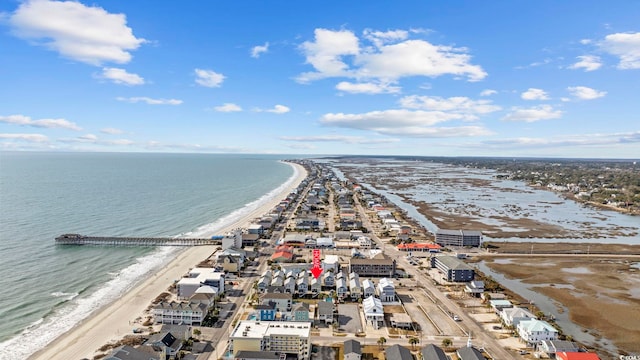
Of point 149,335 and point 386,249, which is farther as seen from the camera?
point 386,249

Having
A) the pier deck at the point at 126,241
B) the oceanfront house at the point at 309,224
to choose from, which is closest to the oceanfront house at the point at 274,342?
the pier deck at the point at 126,241

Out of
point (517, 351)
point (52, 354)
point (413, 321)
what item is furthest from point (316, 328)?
point (52, 354)

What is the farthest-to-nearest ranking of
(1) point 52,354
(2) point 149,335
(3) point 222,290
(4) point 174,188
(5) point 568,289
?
(4) point 174,188 → (5) point 568,289 → (3) point 222,290 → (2) point 149,335 → (1) point 52,354

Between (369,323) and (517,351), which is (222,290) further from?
(517,351)

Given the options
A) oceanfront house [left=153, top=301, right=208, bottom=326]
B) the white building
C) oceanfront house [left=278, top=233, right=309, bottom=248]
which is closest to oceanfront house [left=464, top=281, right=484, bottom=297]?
oceanfront house [left=278, top=233, right=309, bottom=248]

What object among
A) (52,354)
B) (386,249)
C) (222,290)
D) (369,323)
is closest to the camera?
(52,354)

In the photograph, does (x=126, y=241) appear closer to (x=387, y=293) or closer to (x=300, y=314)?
(x=300, y=314)

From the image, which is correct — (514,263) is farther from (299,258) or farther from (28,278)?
(28,278)
